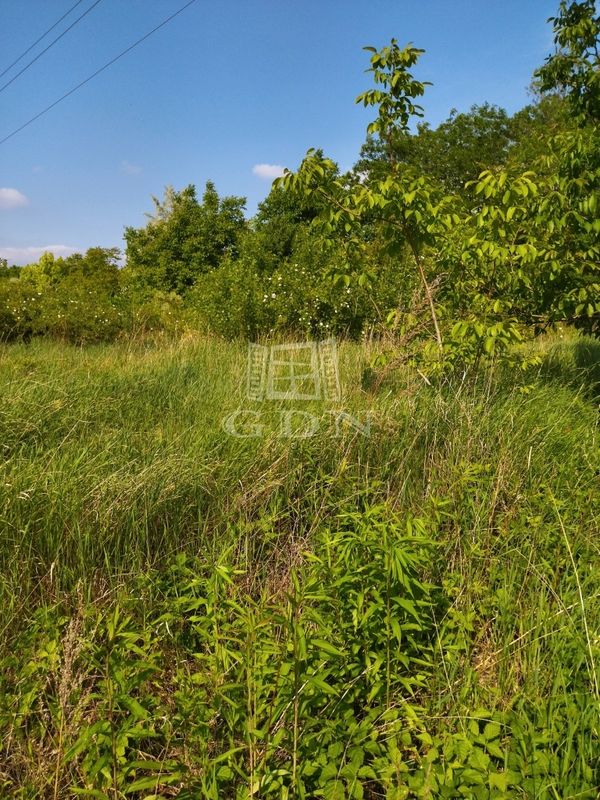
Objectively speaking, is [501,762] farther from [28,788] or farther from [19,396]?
[19,396]

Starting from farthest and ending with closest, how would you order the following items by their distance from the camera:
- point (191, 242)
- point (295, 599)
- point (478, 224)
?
point (191, 242) < point (478, 224) < point (295, 599)

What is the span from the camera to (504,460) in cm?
296

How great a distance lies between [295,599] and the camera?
1.68 metres

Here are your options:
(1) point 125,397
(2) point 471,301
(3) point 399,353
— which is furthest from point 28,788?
(2) point 471,301

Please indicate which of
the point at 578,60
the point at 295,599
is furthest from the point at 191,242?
the point at 295,599

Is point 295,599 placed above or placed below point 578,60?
below

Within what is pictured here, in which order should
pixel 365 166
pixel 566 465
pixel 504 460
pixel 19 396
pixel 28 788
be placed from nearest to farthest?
1. pixel 28 788
2. pixel 504 460
3. pixel 566 465
4. pixel 19 396
5. pixel 365 166

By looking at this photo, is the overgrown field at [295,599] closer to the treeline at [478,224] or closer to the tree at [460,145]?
the treeline at [478,224]

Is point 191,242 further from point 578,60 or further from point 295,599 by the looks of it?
point 295,599

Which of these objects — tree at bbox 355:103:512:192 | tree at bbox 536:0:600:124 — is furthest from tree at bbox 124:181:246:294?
tree at bbox 536:0:600:124

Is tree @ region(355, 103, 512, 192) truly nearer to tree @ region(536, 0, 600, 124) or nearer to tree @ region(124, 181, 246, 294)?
tree @ region(124, 181, 246, 294)

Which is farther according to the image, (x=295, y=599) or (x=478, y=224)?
Result: (x=478, y=224)

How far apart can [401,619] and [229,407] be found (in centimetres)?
223

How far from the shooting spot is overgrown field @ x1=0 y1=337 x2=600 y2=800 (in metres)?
1.43
